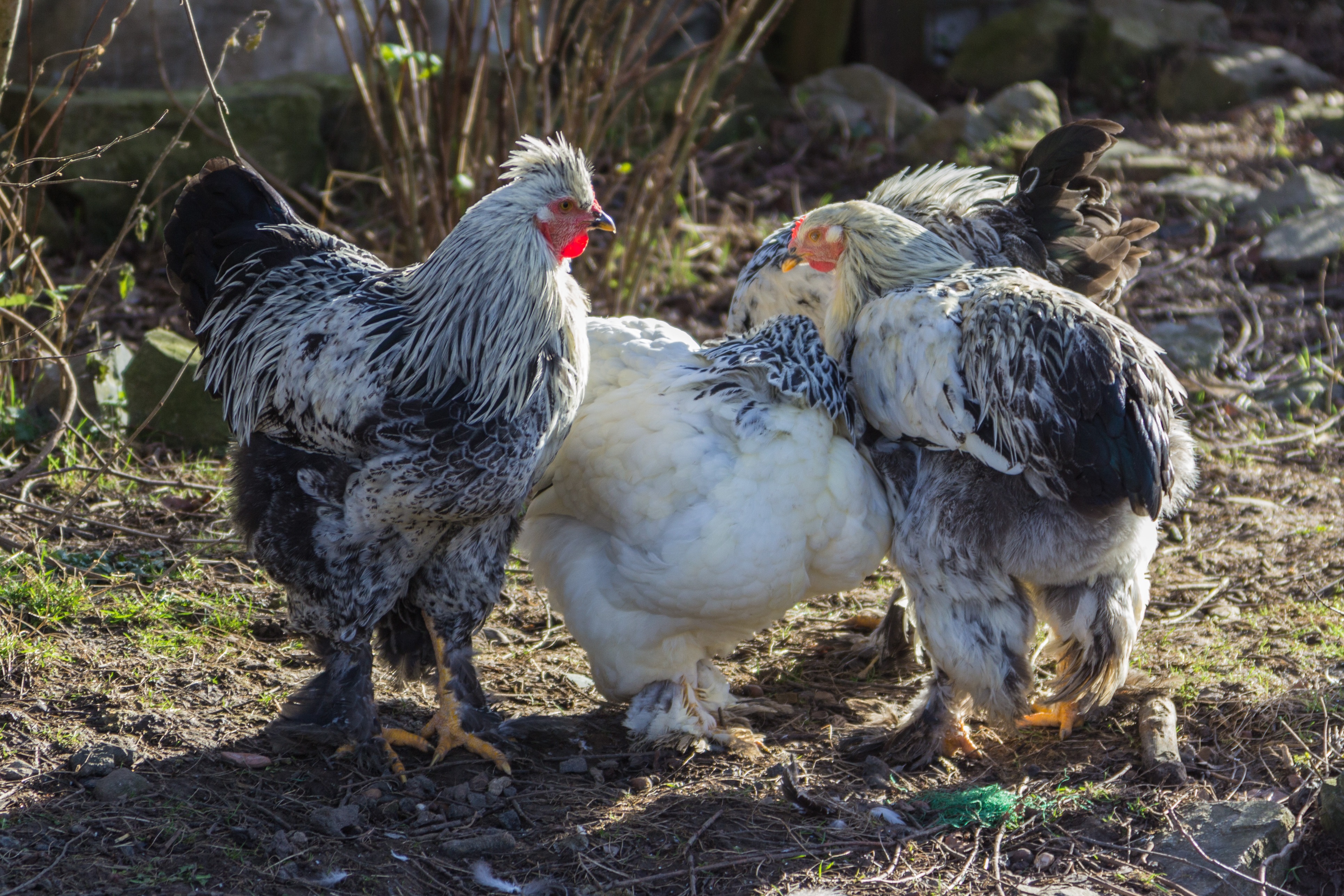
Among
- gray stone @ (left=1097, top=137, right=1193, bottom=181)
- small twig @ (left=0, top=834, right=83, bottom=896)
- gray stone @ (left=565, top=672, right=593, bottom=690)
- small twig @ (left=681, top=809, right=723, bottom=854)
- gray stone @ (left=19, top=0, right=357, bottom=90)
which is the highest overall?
gray stone @ (left=19, top=0, right=357, bottom=90)

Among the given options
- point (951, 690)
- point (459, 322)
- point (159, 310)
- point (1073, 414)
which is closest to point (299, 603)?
point (459, 322)

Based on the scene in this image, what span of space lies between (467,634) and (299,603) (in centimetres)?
53

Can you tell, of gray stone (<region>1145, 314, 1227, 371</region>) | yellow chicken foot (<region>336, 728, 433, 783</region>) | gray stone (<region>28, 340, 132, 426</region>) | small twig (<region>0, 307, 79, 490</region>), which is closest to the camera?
yellow chicken foot (<region>336, 728, 433, 783</region>)

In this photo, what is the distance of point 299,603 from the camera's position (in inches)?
138

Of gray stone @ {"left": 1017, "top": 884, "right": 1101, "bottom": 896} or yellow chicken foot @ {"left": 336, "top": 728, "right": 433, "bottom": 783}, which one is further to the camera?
yellow chicken foot @ {"left": 336, "top": 728, "right": 433, "bottom": 783}

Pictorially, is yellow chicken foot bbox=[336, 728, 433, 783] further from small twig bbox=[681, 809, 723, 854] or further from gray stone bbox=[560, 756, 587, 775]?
small twig bbox=[681, 809, 723, 854]

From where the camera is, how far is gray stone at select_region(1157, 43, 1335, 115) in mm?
11281

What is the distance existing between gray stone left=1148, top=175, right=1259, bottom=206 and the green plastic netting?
673 cm

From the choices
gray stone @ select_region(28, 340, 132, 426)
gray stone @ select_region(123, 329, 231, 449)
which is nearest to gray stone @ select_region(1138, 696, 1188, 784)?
gray stone @ select_region(123, 329, 231, 449)

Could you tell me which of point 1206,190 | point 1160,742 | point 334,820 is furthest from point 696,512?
point 1206,190

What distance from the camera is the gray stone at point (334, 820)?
3201mm

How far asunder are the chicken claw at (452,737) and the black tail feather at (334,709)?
0.18 meters

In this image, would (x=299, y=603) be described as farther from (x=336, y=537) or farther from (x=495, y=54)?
(x=495, y=54)

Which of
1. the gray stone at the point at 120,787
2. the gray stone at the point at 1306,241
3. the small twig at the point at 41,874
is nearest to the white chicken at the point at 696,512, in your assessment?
the gray stone at the point at 120,787
